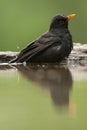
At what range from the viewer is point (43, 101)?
4293 millimetres

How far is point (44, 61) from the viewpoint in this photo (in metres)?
8.40

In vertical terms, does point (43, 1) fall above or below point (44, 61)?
above

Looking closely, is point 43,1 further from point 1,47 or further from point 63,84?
point 63,84

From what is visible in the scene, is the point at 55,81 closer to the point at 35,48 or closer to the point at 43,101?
the point at 43,101

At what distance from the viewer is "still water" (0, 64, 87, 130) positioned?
3578mm

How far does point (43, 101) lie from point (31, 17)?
15.9 m

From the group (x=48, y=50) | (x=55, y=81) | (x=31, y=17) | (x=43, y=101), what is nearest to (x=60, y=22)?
(x=48, y=50)

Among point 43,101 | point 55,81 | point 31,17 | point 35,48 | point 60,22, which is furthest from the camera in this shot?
point 31,17

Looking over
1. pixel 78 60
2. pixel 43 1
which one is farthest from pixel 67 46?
pixel 43 1

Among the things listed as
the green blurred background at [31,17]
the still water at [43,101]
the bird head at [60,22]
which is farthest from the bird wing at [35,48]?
the green blurred background at [31,17]

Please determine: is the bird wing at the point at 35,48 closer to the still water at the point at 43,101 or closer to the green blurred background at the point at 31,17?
the still water at the point at 43,101

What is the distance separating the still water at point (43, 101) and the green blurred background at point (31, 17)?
1154 centimetres

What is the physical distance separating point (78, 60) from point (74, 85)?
9.36 ft

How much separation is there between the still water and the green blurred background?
454 inches
